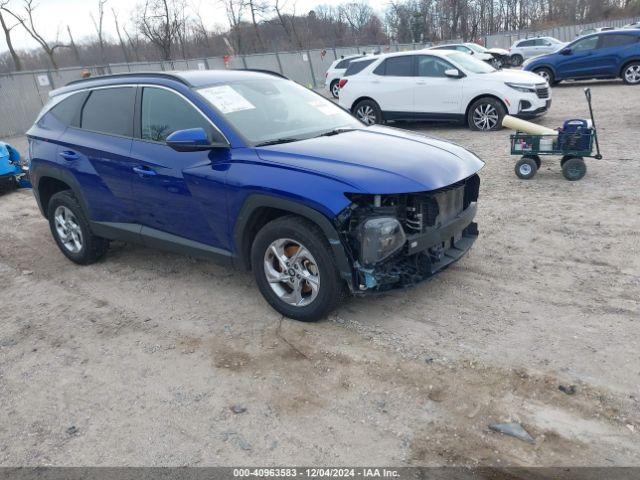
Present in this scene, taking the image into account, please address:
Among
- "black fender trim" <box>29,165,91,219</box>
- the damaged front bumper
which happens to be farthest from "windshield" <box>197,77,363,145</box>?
"black fender trim" <box>29,165,91,219</box>

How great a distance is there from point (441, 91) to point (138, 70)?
52.2ft

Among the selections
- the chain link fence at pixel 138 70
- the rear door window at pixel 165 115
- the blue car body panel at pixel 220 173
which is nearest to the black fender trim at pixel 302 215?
the blue car body panel at pixel 220 173

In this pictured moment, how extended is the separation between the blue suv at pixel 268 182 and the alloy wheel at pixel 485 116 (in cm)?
683

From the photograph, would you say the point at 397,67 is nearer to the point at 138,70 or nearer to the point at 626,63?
the point at 626,63

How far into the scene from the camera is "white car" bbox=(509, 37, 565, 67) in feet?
94.0

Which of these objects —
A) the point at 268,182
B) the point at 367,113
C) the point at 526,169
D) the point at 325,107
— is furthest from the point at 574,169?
the point at 367,113

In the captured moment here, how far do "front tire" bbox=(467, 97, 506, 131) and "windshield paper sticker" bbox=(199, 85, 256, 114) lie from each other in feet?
25.8

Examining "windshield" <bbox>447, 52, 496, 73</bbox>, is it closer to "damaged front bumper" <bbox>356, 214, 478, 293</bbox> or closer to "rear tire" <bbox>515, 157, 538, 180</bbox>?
"rear tire" <bbox>515, 157, 538, 180</bbox>

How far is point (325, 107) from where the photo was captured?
4.96 metres

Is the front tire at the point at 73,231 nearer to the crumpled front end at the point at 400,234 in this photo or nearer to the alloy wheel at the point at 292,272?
the alloy wheel at the point at 292,272

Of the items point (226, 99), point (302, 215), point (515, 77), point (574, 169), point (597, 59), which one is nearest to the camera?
point (302, 215)

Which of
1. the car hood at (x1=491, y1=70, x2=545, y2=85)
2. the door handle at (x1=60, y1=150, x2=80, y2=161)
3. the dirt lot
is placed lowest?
the dirt lot

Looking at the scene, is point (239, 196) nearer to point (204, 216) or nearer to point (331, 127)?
point (204, 216)

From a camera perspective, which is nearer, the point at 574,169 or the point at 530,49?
the point at 574,169
